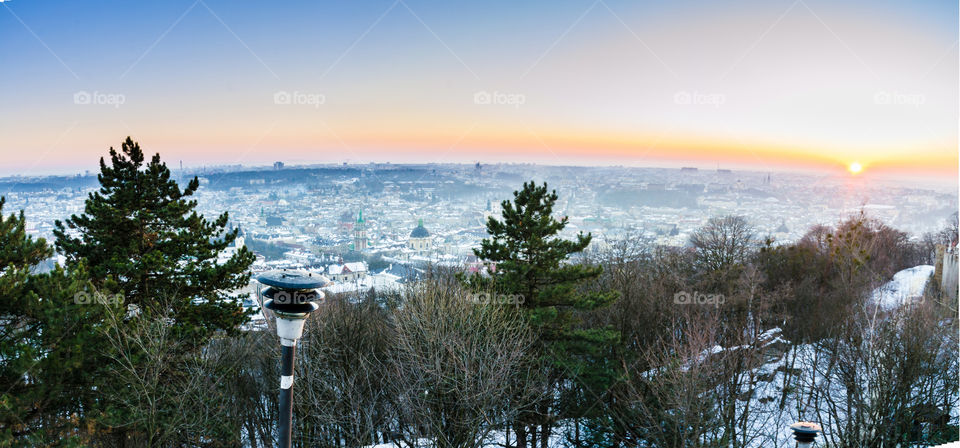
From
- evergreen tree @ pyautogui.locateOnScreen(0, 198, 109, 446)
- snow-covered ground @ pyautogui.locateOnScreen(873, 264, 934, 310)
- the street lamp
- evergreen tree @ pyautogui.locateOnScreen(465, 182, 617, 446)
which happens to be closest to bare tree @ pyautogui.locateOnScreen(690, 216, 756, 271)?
snow-covered ground @ pyautogui.locateOnScreen(873, 264, 934, 310)

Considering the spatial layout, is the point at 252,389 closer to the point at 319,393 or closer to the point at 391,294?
the point at 319,393

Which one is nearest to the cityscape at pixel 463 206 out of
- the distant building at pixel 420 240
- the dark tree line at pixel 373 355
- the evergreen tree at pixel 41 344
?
the distant building at pixel 420 240

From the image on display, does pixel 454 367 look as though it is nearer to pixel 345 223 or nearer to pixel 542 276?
pixel 542 276

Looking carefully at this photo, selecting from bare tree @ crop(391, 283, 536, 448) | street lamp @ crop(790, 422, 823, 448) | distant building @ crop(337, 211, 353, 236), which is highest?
street lamp @ crop(790, 422, 823, 448)

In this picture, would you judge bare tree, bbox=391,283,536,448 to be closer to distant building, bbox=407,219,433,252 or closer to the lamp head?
the lamp head

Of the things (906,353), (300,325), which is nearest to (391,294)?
(906,353)

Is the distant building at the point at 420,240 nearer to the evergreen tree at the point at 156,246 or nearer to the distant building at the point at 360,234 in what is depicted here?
the distant building at the point at 360,234

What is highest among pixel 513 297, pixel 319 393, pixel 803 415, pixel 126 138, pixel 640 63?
pixel 640 63
